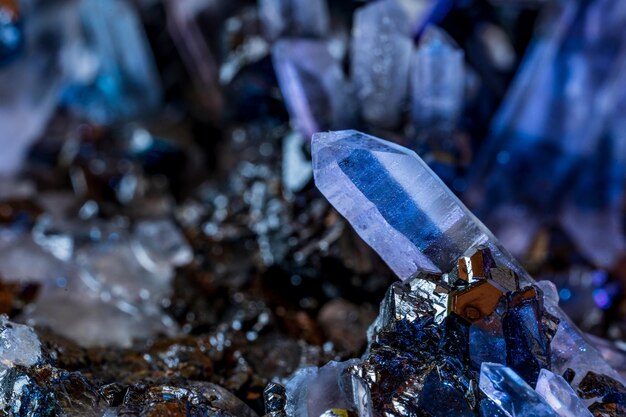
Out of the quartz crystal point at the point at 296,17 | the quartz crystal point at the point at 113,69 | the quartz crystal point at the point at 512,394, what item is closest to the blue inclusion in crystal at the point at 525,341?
the quartz crystal point at the point at 512,394

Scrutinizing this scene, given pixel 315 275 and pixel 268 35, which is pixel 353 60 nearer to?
pixel 268 35

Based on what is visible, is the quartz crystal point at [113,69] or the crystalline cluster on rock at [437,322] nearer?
the crystalline cluster on rock at [437,322]

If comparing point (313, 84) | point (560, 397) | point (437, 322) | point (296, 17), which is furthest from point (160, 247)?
point (560, 397)

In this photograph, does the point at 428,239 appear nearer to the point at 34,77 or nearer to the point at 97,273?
the point at 97,273

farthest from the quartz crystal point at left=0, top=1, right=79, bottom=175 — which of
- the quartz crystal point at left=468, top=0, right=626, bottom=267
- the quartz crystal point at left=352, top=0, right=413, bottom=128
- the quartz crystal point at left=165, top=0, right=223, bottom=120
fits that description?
the quartz crystal point at left=468, top=0, right=626, bottom=267

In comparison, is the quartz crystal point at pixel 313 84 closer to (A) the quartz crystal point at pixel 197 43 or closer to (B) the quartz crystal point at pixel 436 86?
(B) the quartz crystal point at pixel 436 86

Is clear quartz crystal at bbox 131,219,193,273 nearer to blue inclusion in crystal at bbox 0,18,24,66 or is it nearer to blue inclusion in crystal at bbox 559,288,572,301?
blue inclusion in crystal at bbox 0,18,24,66
